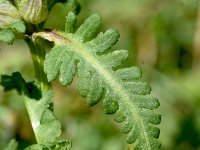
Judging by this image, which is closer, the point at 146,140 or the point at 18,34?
the point at 146,140

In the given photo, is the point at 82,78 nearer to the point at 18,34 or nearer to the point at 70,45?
the point at 70,45

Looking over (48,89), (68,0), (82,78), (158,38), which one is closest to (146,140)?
(82,78)

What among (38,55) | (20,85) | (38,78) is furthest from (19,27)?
(20,85)

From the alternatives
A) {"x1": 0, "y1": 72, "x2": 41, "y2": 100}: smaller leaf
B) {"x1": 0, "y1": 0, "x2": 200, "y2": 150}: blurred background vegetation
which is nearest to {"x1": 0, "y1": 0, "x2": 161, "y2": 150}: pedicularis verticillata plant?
{"x1": 0, "y1": 72, "x2": 41, "y2": 100}: smaller leaf

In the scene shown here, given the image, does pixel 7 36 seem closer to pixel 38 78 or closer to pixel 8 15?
pixel 8 15

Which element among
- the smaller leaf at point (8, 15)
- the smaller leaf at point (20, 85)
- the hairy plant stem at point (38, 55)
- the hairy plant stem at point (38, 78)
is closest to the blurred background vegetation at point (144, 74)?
the smaller leaf at point (20, 85)

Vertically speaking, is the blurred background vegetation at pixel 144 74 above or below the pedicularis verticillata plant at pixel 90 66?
below

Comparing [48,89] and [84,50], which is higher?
[84,50]

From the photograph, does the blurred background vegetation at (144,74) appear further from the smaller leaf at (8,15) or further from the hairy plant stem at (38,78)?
the smaller leaf at (8,15)
